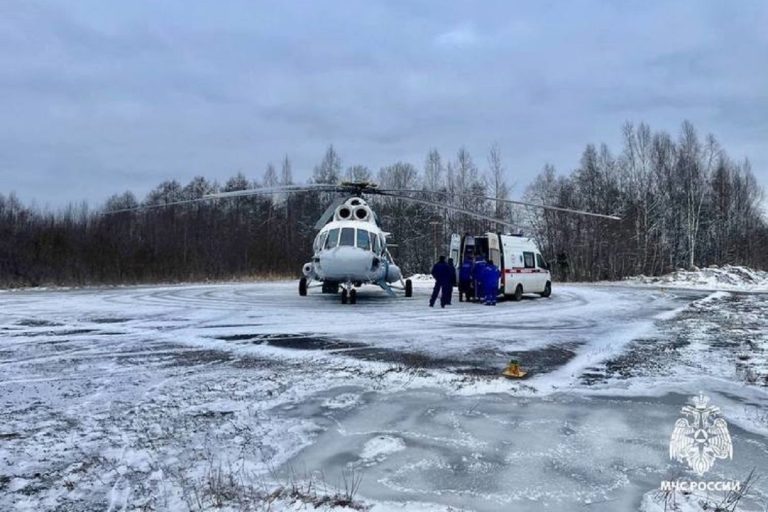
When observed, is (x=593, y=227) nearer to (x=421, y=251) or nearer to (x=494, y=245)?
(x=421, y=251)

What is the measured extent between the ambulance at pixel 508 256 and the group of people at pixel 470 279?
1.01 ft

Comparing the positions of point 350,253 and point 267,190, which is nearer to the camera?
point 267,190

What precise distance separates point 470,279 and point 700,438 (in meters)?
15.3

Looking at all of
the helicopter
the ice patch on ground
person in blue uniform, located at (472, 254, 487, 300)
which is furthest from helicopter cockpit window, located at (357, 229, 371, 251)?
the ice patch on ground

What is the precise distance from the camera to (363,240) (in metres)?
17.9

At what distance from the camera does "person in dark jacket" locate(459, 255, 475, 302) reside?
20078 millimetres

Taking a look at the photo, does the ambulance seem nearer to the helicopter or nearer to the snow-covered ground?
the helicopter

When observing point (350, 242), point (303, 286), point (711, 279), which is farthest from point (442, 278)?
point (711, 279)

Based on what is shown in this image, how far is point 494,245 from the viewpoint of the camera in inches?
789

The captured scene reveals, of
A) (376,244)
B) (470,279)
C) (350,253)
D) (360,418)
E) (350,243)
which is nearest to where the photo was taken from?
(360,418)

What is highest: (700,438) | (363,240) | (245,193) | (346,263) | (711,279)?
(245,193)

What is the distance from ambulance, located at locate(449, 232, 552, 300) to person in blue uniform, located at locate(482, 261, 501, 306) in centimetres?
126

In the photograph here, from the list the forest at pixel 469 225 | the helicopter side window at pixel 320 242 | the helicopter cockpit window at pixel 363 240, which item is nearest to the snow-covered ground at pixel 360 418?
the helicopter cockpit window at pixel 363 240

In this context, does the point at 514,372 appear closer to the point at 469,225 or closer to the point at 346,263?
the point at 346,263
